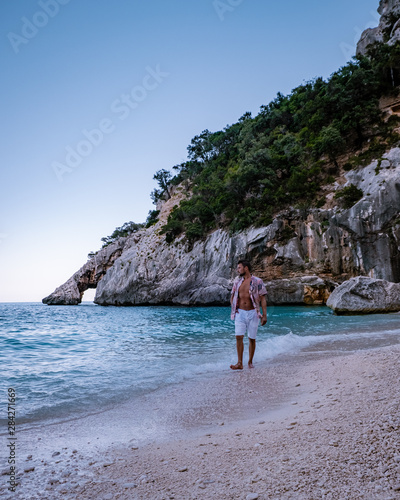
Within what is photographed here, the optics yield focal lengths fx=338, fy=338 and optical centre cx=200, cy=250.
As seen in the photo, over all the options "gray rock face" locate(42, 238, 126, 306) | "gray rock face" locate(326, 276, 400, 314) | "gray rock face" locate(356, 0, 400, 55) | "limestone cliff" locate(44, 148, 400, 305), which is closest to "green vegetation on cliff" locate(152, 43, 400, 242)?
"limestone cliff" locate(44, 148, 400, 305)

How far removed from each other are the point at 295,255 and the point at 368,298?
1337 cm

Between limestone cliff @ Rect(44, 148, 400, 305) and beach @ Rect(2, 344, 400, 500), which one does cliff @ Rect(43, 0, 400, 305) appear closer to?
limestone cliff @ Rect(44, 148, 400, 305)

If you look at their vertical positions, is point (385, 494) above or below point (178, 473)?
above

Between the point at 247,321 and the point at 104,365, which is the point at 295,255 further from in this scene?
the point at 104,365

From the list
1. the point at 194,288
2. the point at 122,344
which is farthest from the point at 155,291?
the point at 122,344

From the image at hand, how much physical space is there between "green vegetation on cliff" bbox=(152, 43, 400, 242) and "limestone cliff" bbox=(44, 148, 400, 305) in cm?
204

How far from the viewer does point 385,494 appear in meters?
1.62

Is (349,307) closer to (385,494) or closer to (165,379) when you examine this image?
(165,379)

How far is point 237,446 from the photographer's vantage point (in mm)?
2689

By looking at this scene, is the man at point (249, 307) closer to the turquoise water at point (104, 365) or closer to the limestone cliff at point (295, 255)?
the turquoise water at point (104, 365)

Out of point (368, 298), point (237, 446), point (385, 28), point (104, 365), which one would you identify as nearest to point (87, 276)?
point (368, 298)

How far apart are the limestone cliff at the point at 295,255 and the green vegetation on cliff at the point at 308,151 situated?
2.04m

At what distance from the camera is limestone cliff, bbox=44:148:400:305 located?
2719cm

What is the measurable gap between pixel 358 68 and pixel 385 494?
4542 centimetres
